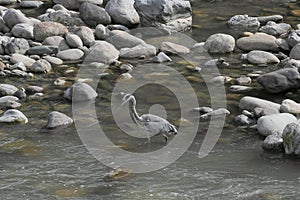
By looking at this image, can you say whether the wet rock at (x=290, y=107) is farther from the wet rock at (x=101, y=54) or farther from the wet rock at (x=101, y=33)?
the wet rock at (x=101, y=33)

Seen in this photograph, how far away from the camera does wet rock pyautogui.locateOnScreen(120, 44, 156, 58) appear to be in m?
10.5

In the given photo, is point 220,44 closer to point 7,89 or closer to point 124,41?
point 124,41

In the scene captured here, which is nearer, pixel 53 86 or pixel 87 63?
pixel 53 86

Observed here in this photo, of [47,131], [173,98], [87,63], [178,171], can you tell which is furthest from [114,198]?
[87,63]

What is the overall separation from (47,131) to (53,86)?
1.56 metres

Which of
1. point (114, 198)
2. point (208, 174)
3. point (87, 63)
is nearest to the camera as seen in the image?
point (114, 198)

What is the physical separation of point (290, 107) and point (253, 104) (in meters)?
0.43

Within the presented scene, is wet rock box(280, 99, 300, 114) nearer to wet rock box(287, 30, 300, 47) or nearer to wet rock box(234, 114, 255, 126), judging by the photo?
wet rock box(234, 114, 255, 126)

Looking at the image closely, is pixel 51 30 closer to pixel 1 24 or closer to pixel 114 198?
pixel 1 24

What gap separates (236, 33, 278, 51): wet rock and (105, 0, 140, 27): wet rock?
1919 mm

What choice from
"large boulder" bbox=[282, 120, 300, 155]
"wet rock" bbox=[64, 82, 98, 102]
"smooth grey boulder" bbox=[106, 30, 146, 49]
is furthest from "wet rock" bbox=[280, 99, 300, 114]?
"smooth grey boulder" bbox=[106, 30, 146, 49]

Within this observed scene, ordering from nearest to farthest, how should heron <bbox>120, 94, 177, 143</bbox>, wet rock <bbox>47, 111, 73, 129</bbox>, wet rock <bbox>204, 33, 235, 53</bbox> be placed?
heron <bbox>120, 94, 177, 143</bbox>, wet rock <bbox>47, 111, 73, 129</bbox>, wet rock <bbox>204, 33, 235, 53</bbox>

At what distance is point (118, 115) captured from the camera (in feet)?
27.5

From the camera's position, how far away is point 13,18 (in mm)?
11578
